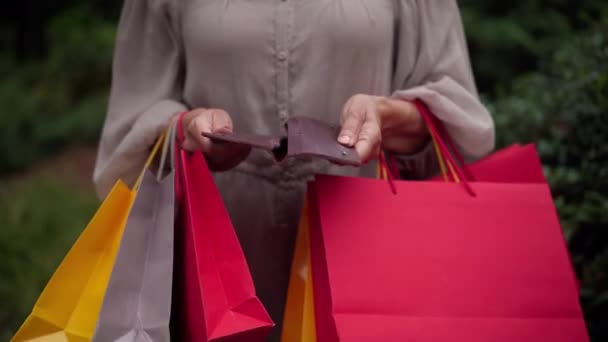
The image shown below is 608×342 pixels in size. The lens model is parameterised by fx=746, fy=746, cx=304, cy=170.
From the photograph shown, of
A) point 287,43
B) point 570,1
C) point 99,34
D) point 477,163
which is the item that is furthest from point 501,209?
point 99,34

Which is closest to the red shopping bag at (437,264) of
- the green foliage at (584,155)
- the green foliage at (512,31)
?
the green foliage at (584,155)

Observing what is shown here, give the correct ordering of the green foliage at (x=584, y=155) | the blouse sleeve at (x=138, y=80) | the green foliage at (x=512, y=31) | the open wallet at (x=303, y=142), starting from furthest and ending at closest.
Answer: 1. the green foliage at (x=512, y=31)
2. the green foliage at (x=584, y=155)
3. the blouse sleeve at (x=138, y=80)
4. the open wallet at (x=303, y=142)

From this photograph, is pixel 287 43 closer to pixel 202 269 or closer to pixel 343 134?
pixel 343 134

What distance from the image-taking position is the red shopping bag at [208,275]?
0.96 metres

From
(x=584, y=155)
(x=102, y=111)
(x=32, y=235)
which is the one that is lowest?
(x=102, y=111)

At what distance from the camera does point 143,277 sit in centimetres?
101

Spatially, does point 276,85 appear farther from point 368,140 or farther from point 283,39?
point 368,140

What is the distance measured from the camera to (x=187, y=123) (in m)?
1.18

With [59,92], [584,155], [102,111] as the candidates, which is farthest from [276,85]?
[59,92]

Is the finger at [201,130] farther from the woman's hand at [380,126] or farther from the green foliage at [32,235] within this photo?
the green foliage at [32,235]

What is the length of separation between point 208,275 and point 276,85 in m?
0.39

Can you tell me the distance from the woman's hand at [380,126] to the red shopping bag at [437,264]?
59mm

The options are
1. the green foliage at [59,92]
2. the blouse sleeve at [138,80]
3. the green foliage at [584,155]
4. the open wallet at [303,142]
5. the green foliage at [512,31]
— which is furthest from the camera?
the green foliage at [59,92]

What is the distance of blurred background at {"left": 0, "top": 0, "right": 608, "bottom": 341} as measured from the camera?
184cm
